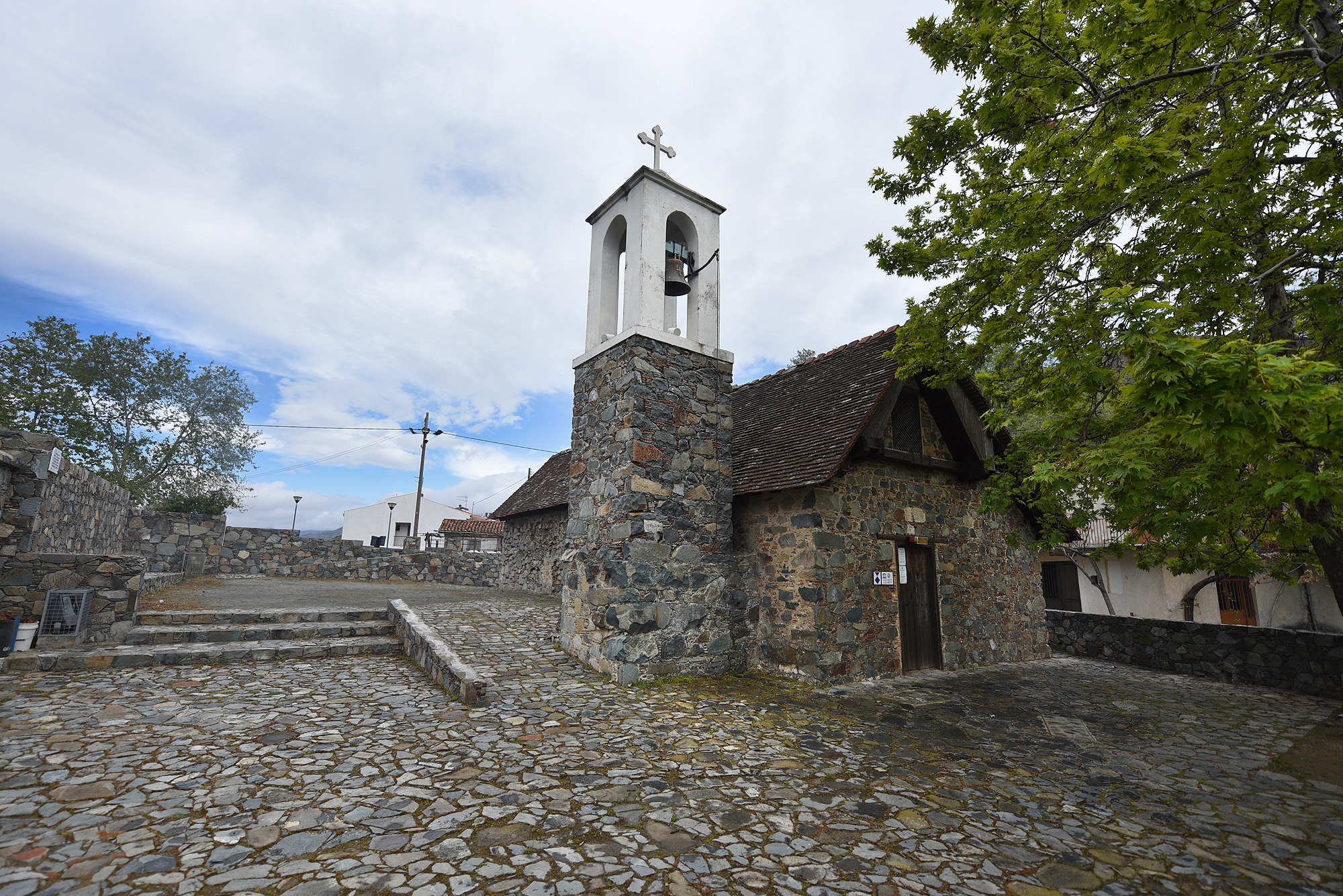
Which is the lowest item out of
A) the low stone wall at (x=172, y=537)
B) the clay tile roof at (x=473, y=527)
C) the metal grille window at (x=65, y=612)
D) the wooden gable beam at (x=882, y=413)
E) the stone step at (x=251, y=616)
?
the stone step at (x=251, y=616)

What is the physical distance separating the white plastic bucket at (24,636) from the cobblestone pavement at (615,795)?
99cm

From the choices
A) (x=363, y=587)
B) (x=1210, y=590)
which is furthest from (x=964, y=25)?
(x=1210, y=590)

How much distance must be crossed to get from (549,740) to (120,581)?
6770mm

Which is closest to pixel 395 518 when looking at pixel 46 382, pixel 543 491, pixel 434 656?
pixel 46 382

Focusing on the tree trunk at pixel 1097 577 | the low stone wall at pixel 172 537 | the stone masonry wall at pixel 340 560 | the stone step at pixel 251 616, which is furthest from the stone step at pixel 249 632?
the tree trunk at pixel 1097 577

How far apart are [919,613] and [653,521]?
500 centimetres

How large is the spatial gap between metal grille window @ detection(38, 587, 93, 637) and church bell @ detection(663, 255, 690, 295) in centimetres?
853

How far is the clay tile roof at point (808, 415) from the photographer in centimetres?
782

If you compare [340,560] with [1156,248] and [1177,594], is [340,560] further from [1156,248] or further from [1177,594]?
[1177,594]

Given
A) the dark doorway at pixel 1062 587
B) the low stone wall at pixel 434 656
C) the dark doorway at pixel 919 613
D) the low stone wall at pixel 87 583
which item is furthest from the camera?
the dark doorway at pixel 1062 587

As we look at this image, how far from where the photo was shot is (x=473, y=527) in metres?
33.9

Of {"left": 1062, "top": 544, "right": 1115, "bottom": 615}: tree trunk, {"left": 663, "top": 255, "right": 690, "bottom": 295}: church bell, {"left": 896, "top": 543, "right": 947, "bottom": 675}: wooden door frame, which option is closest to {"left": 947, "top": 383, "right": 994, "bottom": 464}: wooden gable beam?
{"left": 896, "top": 543, "right": 947, "bottom": 675}: wooden door frame

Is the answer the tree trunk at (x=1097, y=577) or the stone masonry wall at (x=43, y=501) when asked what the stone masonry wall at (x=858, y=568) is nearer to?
the tree trunk at (x=1097, y=577)

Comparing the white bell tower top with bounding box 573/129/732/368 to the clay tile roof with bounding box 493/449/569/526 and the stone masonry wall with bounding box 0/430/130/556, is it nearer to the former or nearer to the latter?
the clay tile roof with bounding box 493/449/569/526
